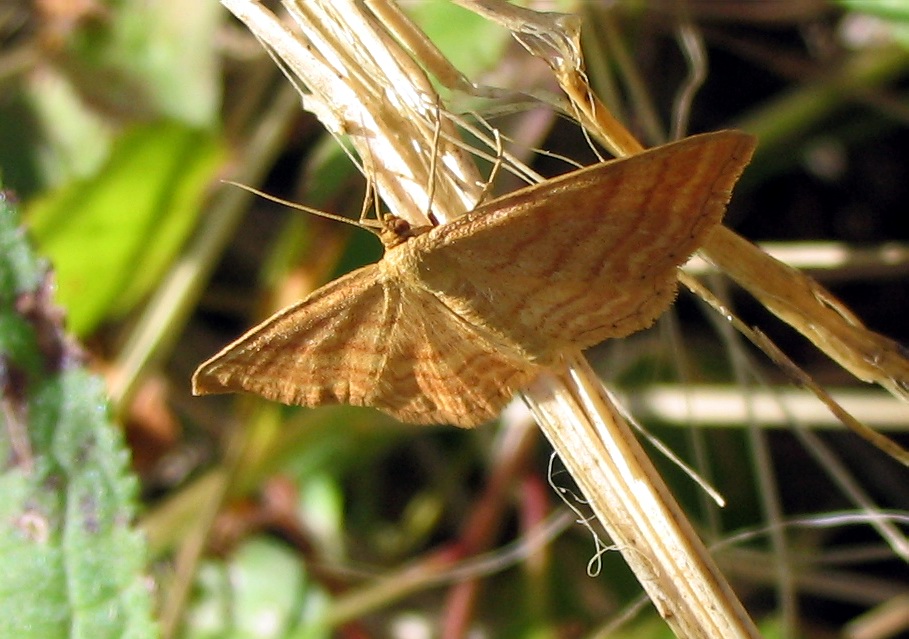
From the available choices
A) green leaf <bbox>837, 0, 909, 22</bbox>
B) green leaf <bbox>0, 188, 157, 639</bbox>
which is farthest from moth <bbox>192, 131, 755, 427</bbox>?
green leaf <bbox>837, 0, 909, 22</bbox>

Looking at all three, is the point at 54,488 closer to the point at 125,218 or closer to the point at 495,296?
the point at 495,296

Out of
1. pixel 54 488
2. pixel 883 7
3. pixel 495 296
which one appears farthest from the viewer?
pixel 883 7

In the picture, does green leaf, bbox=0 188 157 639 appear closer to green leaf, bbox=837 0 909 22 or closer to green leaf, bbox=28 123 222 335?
green leaf, bbox=28 123 222 335

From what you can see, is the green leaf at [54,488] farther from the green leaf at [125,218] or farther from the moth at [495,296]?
the green leaf at [125,218]

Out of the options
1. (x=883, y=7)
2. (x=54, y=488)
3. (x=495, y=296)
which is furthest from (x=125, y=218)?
(x=883, y=7)

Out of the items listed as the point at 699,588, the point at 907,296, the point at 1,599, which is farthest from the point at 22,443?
the point at 907,296

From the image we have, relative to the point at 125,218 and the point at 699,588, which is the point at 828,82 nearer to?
the point at 699,588

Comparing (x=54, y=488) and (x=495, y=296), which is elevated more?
(x=54, y=488)
